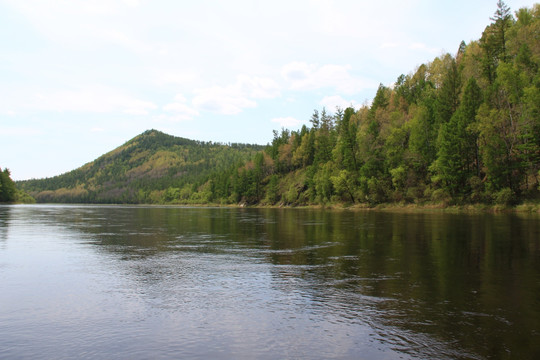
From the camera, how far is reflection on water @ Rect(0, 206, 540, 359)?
350 inches

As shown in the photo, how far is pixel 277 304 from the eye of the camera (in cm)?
1227

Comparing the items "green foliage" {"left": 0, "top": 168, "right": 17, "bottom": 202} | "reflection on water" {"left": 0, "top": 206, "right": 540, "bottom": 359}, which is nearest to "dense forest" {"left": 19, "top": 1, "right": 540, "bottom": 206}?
"reflection on water" {"left": 0, "top": 206, "right": 540, "bottom": 359}

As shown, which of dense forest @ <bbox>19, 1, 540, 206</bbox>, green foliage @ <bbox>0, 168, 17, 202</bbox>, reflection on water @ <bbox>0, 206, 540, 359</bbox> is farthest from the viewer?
green foliage @ <bbox>0, 168, 17, 202</bbox>

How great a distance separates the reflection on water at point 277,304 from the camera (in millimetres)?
8883

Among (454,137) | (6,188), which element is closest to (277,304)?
(454,137)

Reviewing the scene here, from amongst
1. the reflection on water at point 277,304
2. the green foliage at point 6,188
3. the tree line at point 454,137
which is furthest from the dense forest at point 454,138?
the green foliage at point 6,188

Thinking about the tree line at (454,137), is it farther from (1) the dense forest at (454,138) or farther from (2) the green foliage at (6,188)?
(2) the green foliage at (6,188)

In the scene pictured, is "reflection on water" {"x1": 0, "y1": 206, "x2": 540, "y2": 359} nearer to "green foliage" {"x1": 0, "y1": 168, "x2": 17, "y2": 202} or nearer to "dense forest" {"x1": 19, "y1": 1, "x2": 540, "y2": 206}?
"dense forest" {"x1": 19, "y1": 1, "x2": 540, "y2": 206}

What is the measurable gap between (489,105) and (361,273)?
6943 cm

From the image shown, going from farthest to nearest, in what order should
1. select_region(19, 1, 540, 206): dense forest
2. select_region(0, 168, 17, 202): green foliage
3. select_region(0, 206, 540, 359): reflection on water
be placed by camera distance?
select_region(0, 168, 17, 202): green foliage
select_region(19, 1, 540, 206): dense forest
select_region(0, 206, 540, 359): reflection on water

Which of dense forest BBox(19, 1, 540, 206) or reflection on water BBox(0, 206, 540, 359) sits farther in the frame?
dense forest BBox(19, 1, 540, 206)

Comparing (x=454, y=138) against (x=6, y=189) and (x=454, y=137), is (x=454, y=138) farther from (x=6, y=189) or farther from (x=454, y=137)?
(x=6, y=189)

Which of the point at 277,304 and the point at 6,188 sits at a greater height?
the point at 6,188

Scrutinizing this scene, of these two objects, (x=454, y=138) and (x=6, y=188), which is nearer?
(x=454, y=138)
